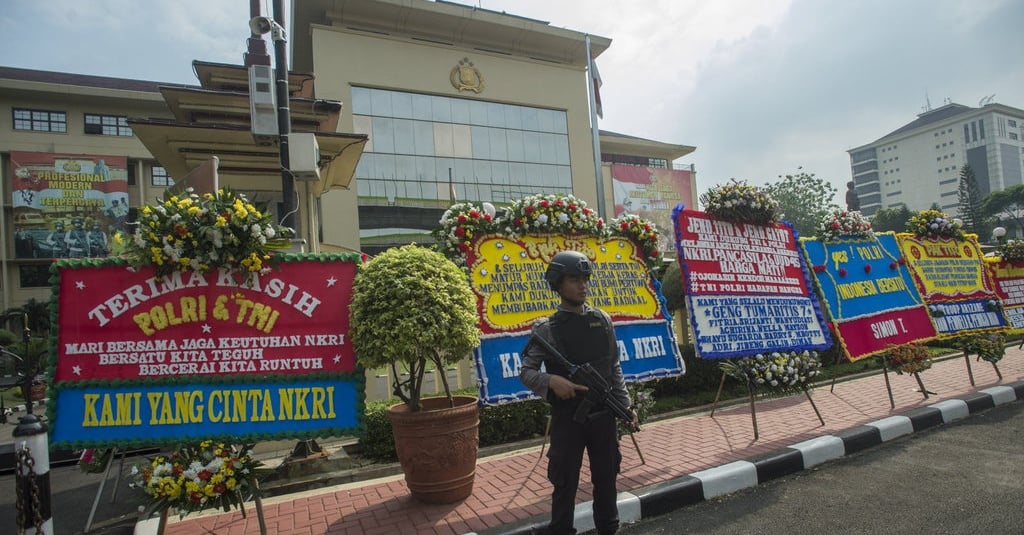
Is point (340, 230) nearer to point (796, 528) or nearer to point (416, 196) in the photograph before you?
point (416, 196)

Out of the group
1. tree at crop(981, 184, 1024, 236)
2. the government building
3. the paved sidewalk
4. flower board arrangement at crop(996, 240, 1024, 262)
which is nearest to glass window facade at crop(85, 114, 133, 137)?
the government building

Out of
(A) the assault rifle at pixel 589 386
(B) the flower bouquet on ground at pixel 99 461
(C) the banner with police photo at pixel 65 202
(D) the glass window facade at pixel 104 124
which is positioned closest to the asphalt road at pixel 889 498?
(A) the assault rifle at pixel 589 386

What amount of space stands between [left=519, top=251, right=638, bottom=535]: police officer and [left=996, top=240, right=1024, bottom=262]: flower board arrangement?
933 cm

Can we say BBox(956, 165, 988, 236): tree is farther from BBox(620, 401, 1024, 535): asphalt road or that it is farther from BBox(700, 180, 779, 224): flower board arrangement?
BBox(620, 401, 1024, 535): asphalt road

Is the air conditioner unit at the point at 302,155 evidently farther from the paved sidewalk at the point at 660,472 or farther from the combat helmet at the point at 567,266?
the combat helmet at the point at 567,266

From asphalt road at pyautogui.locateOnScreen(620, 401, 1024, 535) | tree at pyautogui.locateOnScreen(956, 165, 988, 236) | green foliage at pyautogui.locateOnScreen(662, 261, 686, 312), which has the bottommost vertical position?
asphalt road at pyautogui.locateOnScreen(620, 401, 1024, 535)

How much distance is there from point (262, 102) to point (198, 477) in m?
4.06

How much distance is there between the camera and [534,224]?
5316 millimetres

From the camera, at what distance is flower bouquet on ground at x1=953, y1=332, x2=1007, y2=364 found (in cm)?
731

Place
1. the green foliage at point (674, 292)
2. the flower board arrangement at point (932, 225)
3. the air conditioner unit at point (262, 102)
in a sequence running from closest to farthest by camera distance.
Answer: the air conditioner unit at point (262, 102)
the flower board arrangement at point (932, 225)
the green foliage at point (674, 292)

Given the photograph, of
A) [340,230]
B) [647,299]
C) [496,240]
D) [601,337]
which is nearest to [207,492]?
[601,337]

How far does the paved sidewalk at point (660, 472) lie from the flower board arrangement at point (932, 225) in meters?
2.32

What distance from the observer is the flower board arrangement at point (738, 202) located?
6.15 meters

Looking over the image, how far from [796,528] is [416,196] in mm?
27438
